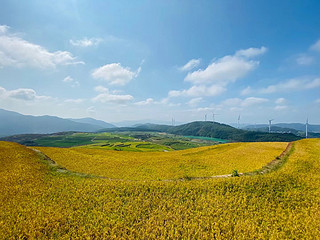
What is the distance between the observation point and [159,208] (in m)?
11.3

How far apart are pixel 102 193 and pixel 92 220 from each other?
2.97 meters

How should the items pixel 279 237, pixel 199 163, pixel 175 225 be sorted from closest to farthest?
1. pixel 279 237
2. pixel 175 225
3. pixel 199 163

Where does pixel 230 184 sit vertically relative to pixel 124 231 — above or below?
above

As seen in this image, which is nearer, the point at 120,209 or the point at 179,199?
the point at 120,209

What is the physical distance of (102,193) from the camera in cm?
1302

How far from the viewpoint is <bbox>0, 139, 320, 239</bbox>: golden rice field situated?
9.30 meters

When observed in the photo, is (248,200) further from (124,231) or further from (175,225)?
(124,231)

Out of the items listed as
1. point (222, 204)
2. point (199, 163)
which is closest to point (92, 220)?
point (222, 204)

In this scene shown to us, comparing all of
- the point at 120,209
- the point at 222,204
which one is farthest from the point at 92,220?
the point at 222,204

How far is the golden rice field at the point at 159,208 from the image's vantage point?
9.30 m

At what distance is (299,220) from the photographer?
10.4 m

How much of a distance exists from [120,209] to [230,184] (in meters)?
10.4

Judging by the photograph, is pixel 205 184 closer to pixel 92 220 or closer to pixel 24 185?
pixel 92 220

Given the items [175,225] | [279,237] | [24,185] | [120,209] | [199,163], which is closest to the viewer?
[279,237]
